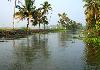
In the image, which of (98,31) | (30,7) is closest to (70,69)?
(98,31)

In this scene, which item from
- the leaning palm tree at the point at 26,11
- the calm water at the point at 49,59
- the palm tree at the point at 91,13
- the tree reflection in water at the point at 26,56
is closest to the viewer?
the calm water at the point at 49,59

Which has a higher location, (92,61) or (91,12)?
(91,12)

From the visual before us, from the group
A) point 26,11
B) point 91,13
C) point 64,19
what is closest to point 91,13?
point 91,13

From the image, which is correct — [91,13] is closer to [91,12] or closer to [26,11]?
[91,12]

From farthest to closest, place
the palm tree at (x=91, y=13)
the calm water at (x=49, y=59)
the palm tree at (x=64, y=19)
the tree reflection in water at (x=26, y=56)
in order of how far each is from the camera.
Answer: the palm tree at (x=64, y=19)
the palm tree at (x=91, y=13)
the tree reflection in water at (x=26, y=56)
the calm water at (x=49, y=59)

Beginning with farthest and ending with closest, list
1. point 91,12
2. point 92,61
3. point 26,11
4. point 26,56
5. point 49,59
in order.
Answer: point 26,11 < point 91,12 < point 26,56 < point 49,59 < point 92,61

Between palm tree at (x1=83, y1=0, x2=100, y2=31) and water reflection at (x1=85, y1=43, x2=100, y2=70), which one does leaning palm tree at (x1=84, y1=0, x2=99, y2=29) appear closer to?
palm tree at (x1=83, y1=0, x2=100, y2=31)

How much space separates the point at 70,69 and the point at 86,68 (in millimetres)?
1363

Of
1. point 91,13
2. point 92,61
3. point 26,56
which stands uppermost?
point 91,13

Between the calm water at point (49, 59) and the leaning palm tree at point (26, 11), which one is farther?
the leaning palm tree at point (26, 11)

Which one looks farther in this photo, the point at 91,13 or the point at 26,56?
the point at 91,13

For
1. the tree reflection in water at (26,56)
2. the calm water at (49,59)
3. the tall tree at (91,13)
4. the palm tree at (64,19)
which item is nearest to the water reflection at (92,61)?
the calm water at (49,59)

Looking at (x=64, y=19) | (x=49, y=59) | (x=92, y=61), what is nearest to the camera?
(x=92, y=61)

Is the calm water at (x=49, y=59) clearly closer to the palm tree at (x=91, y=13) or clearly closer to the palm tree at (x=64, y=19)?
the palm tree at (x=91, y=13)
